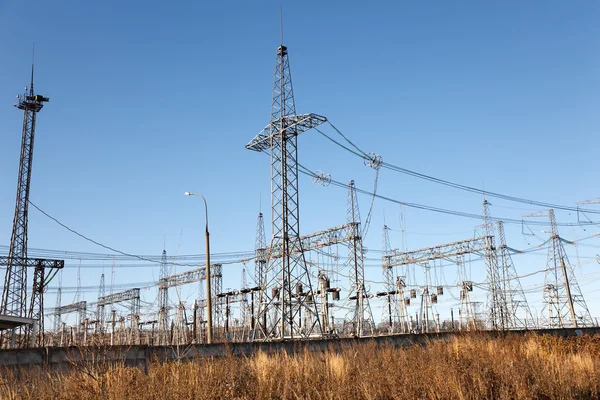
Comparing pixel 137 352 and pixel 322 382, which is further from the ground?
pixel 137 352

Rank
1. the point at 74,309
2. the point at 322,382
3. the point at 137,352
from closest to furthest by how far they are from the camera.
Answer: the point at 322,382, the point at 137,352, the point at 74,309

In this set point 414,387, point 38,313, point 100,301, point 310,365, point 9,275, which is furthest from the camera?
point 100,301

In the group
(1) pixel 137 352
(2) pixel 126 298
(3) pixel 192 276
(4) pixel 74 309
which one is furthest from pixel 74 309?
(1) pixel 137 352

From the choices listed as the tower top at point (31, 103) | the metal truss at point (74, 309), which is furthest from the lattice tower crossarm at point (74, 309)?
the tower top at point (31, 103)

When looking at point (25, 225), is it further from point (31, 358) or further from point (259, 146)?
point (31, 358)

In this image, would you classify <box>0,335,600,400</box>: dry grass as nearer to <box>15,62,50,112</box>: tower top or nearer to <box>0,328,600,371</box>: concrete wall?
<box>0,328,600,371</box>: concrete wall

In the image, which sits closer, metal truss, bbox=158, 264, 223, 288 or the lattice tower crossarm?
metal truss, bbox=158, 264, 223, 288

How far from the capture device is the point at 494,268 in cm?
5238

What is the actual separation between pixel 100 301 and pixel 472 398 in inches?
3153

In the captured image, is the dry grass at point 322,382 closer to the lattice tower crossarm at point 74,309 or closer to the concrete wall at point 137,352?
the concrete wall at point 137,352

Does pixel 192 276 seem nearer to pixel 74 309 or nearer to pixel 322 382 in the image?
pixel 74 309

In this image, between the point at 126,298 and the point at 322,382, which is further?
the point at 126,298

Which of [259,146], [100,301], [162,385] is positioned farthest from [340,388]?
[100,301]

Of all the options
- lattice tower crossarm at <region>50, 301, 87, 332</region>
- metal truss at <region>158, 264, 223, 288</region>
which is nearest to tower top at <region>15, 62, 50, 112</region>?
metal truss at <region>158, 264, 223, 288</region>
